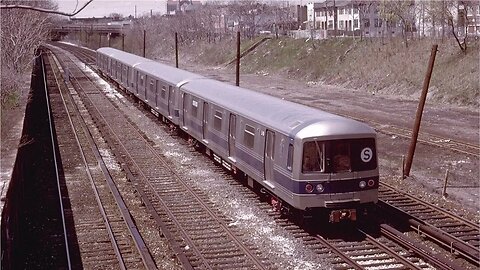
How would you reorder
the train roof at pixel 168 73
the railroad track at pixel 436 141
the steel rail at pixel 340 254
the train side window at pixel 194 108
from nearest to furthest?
the steel rail at pixel 340 254 → the train side window at pixel 194 108 → the railroad track at pixel 436 141 → the train roof at pixel 168 73

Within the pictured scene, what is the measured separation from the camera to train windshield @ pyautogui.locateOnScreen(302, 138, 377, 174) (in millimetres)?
13305

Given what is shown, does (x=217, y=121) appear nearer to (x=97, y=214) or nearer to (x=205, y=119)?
(x=205, y=119)

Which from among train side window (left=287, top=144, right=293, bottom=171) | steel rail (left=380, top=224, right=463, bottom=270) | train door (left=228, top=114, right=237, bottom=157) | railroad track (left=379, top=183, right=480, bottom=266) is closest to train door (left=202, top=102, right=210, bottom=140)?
train door (left=228, top=114, right=237, bottom=157)

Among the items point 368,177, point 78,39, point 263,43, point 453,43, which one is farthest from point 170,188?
point 78,39

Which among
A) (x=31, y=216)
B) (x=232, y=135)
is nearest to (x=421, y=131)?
(x=232, y=135)

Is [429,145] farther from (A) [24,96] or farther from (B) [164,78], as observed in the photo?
(A) [24,96]

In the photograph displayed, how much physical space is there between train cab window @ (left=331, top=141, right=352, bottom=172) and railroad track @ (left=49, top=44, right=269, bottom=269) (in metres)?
2.67

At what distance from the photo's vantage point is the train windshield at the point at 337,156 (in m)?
13.3

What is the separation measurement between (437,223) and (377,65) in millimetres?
36494

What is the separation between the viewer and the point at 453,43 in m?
44.9

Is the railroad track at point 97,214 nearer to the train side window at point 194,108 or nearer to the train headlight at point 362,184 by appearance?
the train side window at point 194,108

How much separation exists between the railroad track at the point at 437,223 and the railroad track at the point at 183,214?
401 centimetres

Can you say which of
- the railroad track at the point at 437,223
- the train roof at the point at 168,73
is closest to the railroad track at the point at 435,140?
the railroad track at the point at 437,223

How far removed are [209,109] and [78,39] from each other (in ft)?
523
